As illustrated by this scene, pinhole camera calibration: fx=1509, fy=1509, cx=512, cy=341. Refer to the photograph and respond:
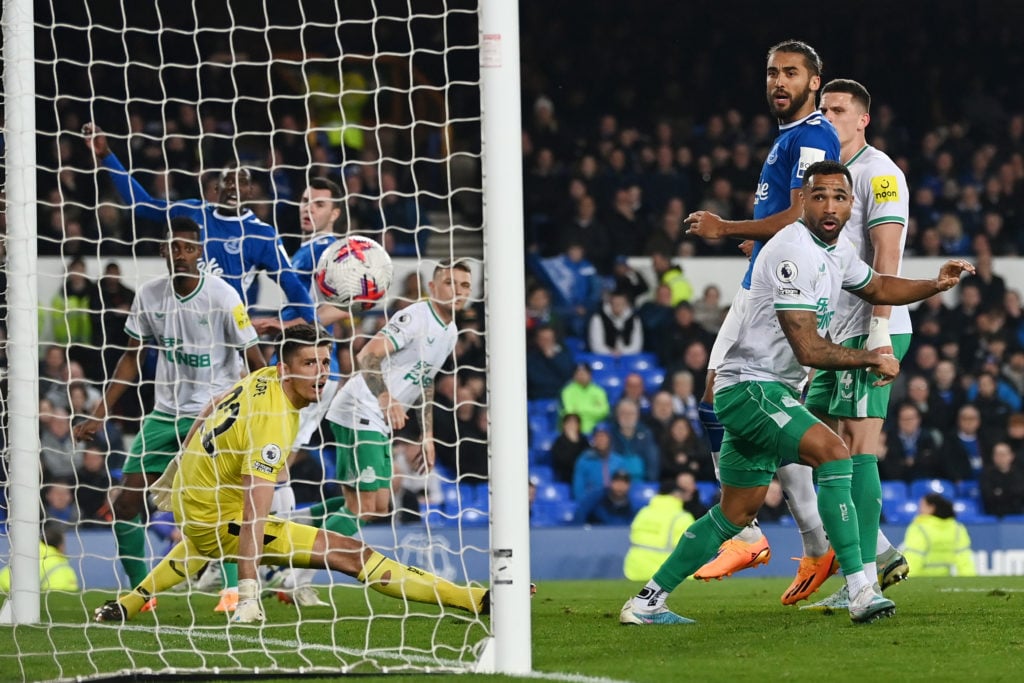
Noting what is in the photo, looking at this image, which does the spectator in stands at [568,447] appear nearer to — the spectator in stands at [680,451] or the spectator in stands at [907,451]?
the spectator in stands at [680,451]

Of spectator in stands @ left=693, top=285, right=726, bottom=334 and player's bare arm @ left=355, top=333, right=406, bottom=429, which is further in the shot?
spectator in stands @ left=693, top=285, right=726, bottom=334

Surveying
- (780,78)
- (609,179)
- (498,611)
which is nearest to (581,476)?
(609,179)

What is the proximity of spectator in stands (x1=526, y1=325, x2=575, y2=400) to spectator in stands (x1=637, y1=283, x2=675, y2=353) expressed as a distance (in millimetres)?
1077

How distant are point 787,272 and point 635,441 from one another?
7790 millimetres

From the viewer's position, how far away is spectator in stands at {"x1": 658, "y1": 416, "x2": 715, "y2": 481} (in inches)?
508

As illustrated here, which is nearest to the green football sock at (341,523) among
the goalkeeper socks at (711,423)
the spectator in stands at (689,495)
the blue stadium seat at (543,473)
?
the goalkeeper socks at (711,423)

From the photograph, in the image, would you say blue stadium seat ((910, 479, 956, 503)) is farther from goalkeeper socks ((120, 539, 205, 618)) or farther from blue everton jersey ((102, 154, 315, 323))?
goalkeeper socks ((120, 539, 205, 618))

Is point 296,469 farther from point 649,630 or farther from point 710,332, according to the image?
point 649,630

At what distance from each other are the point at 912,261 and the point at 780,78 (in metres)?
9.53

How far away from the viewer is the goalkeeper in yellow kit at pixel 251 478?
19.7 ft

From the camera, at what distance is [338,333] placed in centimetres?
1273

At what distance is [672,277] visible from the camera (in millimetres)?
14922

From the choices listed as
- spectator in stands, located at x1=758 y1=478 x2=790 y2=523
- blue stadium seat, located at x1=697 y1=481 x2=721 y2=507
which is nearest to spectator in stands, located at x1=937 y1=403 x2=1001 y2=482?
spectator in stands, located at x1=758 y1=478 x2=790 y2=523

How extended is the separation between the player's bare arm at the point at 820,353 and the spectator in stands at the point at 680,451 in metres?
7.35
